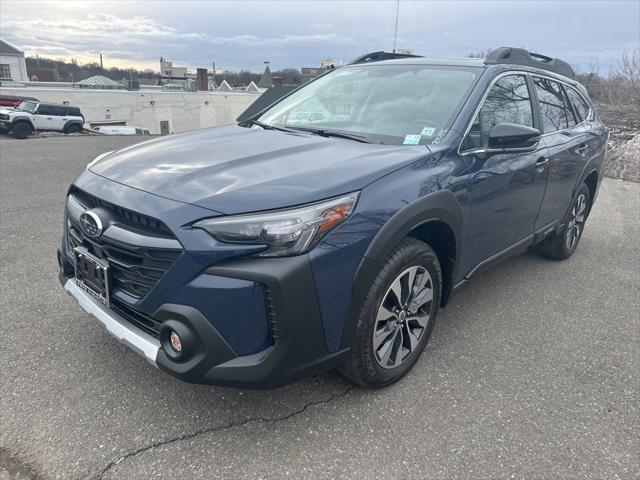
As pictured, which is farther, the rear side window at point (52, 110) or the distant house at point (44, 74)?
the distant house at point (44, 74)

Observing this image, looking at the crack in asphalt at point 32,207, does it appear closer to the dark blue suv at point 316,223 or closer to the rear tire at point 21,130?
the dark blue suv at point 316,223

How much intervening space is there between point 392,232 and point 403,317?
0.56 metres

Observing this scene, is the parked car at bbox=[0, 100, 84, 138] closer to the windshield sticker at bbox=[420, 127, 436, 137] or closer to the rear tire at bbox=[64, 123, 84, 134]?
the rear tire at bbox=[64, 123, 84, 134]

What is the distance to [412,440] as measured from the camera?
7.68 ft

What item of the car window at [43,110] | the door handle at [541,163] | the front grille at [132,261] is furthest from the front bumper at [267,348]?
the car window at [43,110]

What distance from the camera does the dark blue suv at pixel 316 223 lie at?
6.55 ft

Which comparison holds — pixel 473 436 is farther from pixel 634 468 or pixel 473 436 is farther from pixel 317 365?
pixel 317 365

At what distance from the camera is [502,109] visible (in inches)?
133

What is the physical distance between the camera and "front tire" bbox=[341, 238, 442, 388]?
2.36m

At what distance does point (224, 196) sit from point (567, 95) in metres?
3.83

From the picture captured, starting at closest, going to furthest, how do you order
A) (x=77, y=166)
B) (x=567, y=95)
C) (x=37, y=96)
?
1. (x=567, y=95)
2. (x=77, y=166)
3. (x=37, y=96)

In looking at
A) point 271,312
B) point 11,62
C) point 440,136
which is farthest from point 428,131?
point 11,62

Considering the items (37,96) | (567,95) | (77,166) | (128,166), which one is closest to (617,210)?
(567,95)

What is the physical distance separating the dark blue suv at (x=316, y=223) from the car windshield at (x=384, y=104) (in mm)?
15
